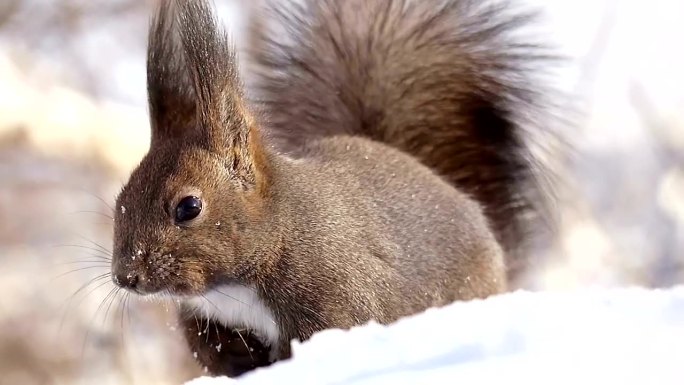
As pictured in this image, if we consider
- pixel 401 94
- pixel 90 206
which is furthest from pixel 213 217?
pixel 90 206

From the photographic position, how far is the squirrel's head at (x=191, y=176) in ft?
3.63

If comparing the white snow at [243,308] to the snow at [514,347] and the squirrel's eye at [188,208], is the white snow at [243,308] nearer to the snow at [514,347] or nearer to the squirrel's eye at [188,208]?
the squirrel's eye at [188,208]

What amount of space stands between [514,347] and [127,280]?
60 cm

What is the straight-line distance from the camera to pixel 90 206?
105 inches

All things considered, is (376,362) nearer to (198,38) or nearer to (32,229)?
(198,38)

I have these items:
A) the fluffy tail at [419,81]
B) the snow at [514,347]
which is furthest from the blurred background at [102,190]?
the snow at [514,347]

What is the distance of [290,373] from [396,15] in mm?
1267

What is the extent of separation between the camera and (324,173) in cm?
132

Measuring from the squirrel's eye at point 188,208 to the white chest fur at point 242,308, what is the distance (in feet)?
0.33

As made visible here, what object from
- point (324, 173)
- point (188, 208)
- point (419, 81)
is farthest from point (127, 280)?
point (419, 81)

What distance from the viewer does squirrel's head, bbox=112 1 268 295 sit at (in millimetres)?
1105

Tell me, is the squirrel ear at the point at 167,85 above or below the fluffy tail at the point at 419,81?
above

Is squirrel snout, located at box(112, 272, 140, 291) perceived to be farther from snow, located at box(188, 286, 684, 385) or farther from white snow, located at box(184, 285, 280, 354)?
snow, located at box(188, 286, 684, 385)

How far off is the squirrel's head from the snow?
40cm
